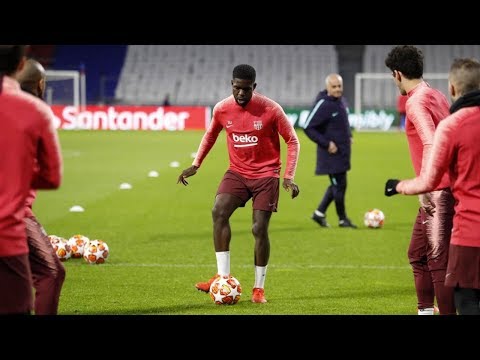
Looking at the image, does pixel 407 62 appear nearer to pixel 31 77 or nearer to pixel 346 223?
pixel 31 77

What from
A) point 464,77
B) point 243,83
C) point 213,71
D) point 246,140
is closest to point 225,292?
point 246,140

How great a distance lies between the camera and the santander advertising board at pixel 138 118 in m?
44.5

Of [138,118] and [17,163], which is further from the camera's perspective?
[138,118]

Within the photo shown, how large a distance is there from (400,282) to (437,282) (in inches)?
128

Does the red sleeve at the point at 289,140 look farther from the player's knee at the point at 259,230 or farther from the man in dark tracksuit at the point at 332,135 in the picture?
the man in dark tracksuit at the point at 332,135

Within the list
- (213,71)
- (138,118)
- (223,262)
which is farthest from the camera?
(213,71)

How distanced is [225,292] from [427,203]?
7.85 ft

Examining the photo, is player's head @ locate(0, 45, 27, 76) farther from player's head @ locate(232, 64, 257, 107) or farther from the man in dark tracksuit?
the man in dark tracksuit

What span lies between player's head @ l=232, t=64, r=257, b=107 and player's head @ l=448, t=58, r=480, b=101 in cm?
298

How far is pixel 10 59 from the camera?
5453mm

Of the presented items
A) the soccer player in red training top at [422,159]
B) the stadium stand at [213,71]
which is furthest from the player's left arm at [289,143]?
the stadium stand at [213,71]

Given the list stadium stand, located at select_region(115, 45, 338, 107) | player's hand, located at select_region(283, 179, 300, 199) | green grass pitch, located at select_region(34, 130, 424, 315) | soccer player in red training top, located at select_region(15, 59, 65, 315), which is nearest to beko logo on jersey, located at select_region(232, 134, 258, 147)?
player's hand, located at select_region(283, 179, 300, 199)
